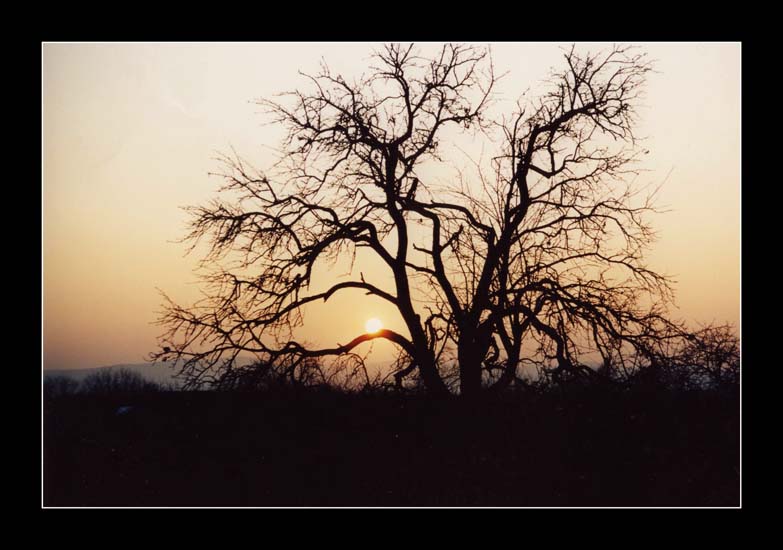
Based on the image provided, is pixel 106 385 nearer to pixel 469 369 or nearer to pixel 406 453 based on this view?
pixel 406 453

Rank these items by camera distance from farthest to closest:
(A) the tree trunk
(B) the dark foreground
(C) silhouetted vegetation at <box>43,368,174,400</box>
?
(C) silhouetted vegetation at <box>43,368,174,400</box> → (A) the tree trunk → (B) the dark foreground

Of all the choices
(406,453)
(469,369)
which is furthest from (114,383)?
(469,369)

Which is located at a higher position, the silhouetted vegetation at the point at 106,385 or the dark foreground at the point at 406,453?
the silhouetted vegetation at the point at 106,385

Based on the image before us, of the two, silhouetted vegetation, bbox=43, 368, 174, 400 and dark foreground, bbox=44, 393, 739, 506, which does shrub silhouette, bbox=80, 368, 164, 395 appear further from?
dark foreground, bbox=44, 393, 739, 506

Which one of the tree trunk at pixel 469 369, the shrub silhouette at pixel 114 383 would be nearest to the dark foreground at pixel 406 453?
the tree trunk at pixel 469 369

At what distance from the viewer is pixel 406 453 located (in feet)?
45.4

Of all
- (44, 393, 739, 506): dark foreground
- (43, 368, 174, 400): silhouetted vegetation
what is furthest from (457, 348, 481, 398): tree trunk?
(43, 368, 174, 400): silhouetted vegetation

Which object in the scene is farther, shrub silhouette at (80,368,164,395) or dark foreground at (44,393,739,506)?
shrub silhouette at (80,368,164,395)

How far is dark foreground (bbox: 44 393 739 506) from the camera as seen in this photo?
12.8 metres

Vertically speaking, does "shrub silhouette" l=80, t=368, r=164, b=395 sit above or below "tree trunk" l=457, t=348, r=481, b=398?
below

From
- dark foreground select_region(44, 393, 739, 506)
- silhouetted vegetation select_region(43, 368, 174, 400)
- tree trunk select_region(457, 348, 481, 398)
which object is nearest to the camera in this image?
dark foreground select_region(44, 393, 739, 506)

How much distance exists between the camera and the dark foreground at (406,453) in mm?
12758

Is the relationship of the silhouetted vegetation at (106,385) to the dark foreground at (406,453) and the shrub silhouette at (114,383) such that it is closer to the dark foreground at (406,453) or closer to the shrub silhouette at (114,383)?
the shrub silhouette at (114,383)

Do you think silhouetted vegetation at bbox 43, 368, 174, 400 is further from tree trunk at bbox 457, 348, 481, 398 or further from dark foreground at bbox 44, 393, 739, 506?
tree trunk at bbox 457, 348, 481, 398
